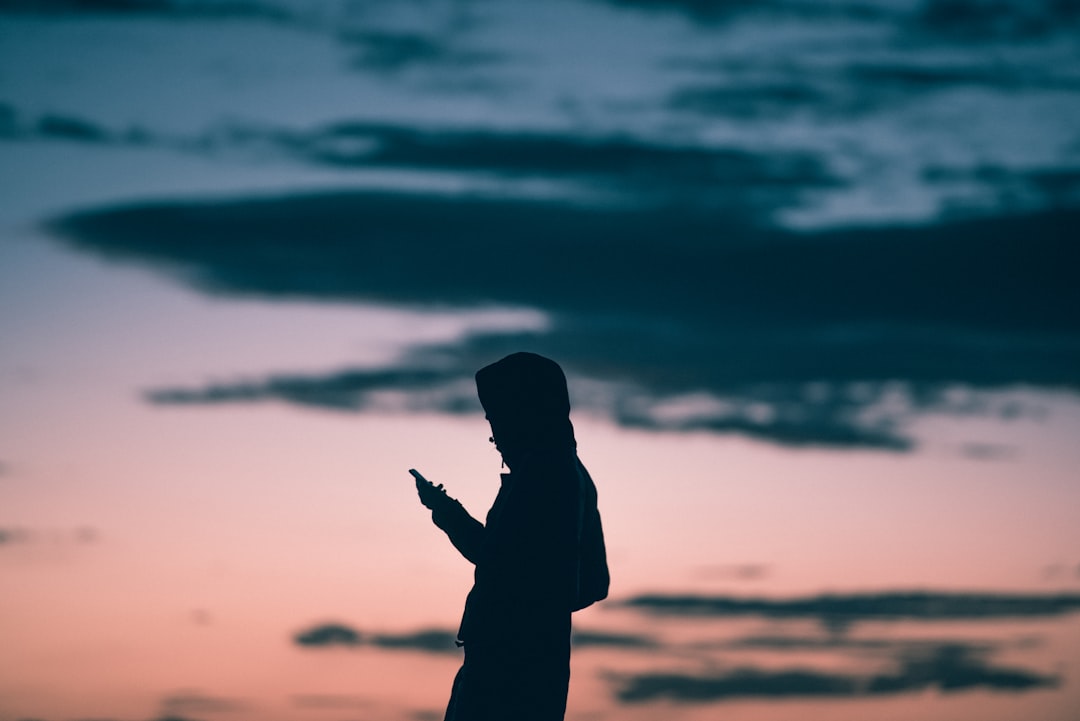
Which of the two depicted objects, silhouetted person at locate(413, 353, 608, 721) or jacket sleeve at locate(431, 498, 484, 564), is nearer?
silhouetted person at locate(413, 353, 608, 721)

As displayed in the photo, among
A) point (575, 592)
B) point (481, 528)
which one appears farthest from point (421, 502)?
point (575, 592)

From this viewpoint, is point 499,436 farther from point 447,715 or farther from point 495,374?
point 447,715

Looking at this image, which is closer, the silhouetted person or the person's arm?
the silhouetted person

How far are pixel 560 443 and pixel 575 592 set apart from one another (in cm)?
74

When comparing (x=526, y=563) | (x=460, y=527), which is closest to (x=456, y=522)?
(x=460, y=527)

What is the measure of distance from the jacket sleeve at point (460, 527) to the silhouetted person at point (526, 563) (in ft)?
0.18

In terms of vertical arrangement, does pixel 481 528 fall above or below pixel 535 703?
above

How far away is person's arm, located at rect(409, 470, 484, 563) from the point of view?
30.6 ft

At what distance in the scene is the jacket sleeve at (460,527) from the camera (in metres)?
9.31

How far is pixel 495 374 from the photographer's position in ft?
30.0

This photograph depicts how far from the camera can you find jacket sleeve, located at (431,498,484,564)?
9.31 metres

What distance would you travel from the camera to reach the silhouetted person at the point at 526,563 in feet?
29.9

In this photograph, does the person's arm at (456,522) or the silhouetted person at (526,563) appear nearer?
the silhouetted person at (526,563)

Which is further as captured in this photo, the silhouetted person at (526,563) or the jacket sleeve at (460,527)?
the jacket sleeve at (460,527)
